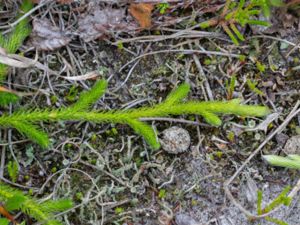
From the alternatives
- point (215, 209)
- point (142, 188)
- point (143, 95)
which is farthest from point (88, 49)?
point (215, 209)

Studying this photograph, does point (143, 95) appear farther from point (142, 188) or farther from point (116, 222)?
point (116, 222)

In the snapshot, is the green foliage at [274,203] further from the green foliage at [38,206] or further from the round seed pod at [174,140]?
the green foliage at [38,206]

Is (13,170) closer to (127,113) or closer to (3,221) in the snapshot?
(3,221)

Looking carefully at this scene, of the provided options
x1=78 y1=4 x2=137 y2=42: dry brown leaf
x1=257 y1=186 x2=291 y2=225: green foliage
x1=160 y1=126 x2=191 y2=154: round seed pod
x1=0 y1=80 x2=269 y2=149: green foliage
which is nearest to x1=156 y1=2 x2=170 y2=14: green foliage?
x1=78 y1=4 x2=137 y2=42: dry brown leaf

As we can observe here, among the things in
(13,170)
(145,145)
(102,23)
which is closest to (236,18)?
(102,23)

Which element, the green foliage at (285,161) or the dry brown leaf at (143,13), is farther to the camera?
the dry brown leaf at (143,13)

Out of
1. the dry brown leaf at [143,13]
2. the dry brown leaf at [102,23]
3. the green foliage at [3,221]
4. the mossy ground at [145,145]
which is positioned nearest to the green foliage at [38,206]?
the green foliage at [3,221]

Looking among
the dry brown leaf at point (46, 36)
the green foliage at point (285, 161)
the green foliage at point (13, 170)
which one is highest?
the dry brown leaf at point (46, 36)
